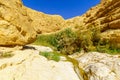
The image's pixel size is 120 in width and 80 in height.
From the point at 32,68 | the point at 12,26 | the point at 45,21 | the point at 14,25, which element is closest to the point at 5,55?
the point at 32,68

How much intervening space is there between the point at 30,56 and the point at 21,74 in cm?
218

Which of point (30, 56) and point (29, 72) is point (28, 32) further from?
point (29, 72)

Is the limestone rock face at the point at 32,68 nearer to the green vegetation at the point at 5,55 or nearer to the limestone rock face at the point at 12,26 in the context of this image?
the green vegetation at the point at 5,55

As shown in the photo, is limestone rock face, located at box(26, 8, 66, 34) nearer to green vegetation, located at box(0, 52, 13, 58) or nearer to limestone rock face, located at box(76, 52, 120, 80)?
limestone rock face, located at box(76, 52, 120, 80)

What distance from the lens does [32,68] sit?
1023 centimetres

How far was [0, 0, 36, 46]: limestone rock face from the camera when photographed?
11641 millimetres

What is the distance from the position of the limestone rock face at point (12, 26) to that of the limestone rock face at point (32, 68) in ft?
2.31

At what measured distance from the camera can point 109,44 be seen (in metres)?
20.0

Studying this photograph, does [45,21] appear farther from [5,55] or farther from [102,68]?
[5,55]

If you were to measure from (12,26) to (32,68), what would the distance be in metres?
3.07

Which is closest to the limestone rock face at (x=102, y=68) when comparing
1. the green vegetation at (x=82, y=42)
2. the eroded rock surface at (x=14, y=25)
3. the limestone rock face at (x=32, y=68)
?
the limestone rock face at (x=32, y=68)

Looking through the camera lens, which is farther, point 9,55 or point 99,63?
point 99,63

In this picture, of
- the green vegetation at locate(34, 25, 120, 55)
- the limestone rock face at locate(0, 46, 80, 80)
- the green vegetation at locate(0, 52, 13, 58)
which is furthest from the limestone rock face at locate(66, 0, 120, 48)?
the green vegetation at locate(0, 52, 13, 58)

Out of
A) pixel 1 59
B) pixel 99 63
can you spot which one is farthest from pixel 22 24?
pixel 99 63
